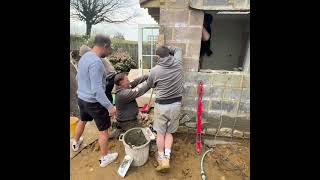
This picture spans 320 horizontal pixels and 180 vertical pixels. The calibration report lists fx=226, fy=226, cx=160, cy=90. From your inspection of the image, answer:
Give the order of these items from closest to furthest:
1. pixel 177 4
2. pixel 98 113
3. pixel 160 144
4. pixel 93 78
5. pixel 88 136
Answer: pixel 93 78
pixel 98 113
pixel 160 144
pixel 177 4
pixel 88 136

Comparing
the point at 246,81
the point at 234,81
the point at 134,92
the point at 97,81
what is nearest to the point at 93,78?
the point at 97,81

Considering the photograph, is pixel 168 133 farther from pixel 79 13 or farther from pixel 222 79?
pixel 79 13

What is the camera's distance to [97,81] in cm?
289

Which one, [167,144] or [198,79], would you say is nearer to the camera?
[167,144]

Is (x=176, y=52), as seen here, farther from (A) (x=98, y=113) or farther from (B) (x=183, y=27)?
(A) (x=98, y=113)

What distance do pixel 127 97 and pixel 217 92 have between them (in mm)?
1529

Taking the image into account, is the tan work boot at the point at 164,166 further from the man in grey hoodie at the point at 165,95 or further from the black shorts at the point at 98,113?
the black shorts at the point at 98,113

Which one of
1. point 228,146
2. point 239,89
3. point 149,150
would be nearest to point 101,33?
point 149,150

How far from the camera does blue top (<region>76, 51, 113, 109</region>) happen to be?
113 inches

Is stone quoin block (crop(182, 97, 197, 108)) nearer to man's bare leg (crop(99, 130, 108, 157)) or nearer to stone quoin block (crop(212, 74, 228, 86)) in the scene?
stone quoin block (crop(212, 74, 228, 86))

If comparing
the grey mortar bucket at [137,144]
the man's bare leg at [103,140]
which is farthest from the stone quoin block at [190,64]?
the man's bare leg at [103,140]

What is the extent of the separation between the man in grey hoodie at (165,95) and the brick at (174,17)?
21.6 inches
